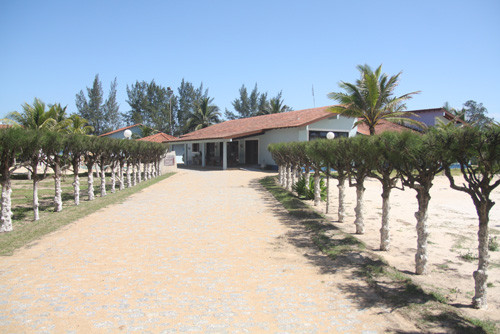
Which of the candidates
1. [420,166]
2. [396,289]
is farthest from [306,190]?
[396,289]

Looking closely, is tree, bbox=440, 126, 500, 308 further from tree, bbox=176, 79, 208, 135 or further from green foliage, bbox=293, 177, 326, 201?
tree, bbox=176, 79, 208, 135

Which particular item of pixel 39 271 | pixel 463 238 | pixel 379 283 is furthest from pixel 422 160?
pixel 39 271

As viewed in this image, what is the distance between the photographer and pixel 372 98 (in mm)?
16188

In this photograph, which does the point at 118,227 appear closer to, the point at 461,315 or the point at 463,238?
the point at 461,315

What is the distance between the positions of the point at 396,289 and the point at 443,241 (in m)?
3.41

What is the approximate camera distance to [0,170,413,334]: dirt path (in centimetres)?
393

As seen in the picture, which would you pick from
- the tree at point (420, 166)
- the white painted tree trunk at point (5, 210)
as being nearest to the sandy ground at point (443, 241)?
the tree at point (420, 166)

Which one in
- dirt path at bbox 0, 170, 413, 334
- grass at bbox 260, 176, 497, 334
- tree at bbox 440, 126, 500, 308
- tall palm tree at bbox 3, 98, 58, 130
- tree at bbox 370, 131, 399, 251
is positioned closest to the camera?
grass at bbox 260, 176, 497, 334

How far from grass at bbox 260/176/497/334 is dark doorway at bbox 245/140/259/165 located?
21.6m

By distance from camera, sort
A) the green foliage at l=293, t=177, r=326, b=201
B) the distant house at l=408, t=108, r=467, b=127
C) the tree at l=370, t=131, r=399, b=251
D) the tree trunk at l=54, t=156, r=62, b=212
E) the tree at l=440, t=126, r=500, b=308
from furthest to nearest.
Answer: the distant house at l=408, t=108, r=467, b=127 < the green foliage at l=293, t=177, r=326, b=201 < the tree trunk at l=54, t=156, r=62, b=212 < the tree at l=370, t=131, r=399, b=251 < the tree at l=440, t=126, r=500, b=308

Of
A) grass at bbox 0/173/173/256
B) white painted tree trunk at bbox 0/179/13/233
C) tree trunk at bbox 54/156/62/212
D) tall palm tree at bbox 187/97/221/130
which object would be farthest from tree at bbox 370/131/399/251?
tall palm tree at bbox 187/97/221/130

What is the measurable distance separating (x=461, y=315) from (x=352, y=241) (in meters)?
3.13

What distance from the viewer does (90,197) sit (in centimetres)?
1311

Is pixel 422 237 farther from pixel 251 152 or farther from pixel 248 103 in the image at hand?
pixel 248 103
